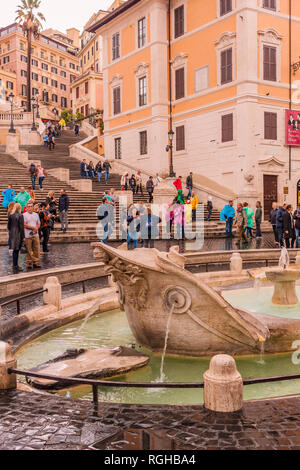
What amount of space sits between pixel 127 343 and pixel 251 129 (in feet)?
70.6

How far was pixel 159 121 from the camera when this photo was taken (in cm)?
3052

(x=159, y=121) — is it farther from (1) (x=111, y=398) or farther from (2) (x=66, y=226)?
(1) (x=111, y=398)

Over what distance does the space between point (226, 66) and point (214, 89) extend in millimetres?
1466

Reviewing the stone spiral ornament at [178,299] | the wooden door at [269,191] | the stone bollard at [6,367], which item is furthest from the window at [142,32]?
the stone bollard at [6,367]

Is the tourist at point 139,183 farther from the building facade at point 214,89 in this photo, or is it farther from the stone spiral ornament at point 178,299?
the stone spiral ornament at point 178,299

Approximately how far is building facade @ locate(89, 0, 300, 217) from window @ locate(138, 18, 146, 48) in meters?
0.07

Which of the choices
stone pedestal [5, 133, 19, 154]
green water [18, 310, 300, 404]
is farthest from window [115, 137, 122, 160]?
green water [18, 310, 300, 404]

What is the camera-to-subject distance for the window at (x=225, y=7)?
86.2 ft

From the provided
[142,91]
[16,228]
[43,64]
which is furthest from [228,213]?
[43,64]

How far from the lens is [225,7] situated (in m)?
26.6

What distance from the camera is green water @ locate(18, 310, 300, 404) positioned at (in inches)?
185

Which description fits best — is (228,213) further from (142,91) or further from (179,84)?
(142,91)

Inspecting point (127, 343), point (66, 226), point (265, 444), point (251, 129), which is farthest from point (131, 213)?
point (251, 129)

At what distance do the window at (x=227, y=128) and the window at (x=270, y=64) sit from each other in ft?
9.85
